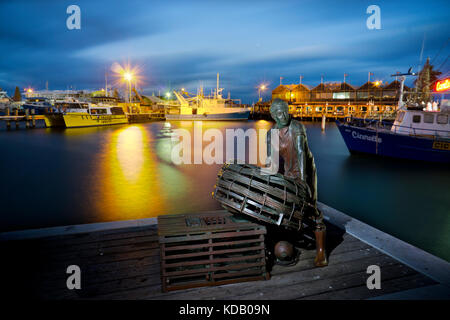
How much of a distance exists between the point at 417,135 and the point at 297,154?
55.0ft

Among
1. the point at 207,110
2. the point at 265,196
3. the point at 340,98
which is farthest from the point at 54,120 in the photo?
the point at 340,98

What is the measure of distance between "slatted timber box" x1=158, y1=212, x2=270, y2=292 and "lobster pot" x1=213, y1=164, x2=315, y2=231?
26 centimetres

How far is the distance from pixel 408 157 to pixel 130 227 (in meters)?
17.7

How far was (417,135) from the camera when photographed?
16562 mm

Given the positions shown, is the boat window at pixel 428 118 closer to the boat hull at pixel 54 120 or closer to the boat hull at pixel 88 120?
the boat hull at pixel 88 120

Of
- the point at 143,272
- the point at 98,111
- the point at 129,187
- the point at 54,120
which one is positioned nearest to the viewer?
the point at 143,272

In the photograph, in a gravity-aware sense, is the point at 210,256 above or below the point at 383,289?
above

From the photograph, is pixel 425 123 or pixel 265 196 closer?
pixel 265 196

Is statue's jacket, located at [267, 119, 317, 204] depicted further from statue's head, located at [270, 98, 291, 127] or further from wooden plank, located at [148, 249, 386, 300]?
wooden plank, located at [148, 249, 386, 300]

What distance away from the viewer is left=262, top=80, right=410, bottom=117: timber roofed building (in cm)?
6238

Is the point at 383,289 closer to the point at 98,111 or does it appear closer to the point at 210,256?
the point at 210,256

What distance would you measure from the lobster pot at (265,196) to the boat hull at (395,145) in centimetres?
1658

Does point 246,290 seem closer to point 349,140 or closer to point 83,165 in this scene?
point 83,165

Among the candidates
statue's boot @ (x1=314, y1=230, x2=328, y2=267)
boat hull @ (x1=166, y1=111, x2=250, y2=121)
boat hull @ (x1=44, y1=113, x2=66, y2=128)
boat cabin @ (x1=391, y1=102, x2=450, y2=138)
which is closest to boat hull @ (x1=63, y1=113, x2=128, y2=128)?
boat hull @ (x1=44, y1=113, x2=66, y2=128)
